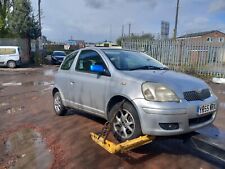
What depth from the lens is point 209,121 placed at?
4.70 meters

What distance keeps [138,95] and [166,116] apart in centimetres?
53

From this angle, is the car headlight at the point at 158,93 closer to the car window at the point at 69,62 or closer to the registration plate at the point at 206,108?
the registration plate at the point at 206,108

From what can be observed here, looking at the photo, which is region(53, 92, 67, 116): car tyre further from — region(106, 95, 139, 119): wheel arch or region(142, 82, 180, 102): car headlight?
region(142, 82, 180, 102): car headlight

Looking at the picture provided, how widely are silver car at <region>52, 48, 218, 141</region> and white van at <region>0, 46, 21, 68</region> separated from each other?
20.0 m

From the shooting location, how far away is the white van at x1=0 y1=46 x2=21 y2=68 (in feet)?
79.6

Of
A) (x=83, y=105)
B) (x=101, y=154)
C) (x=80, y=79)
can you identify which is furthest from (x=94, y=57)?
(x=101, y=154)

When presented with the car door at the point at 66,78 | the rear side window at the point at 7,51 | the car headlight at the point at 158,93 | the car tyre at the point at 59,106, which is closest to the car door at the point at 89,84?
the car door at the point at 66,78

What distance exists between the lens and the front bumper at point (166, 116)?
4.13 meters

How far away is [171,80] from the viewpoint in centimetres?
448

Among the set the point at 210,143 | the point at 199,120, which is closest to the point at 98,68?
the point at 199,120

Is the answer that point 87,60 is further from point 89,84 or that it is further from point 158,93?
point 158,93

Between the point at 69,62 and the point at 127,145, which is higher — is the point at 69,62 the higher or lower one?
the higher one

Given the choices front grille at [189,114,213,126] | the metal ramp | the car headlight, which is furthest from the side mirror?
the metal ramp

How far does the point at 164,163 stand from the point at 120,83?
1420 mm
